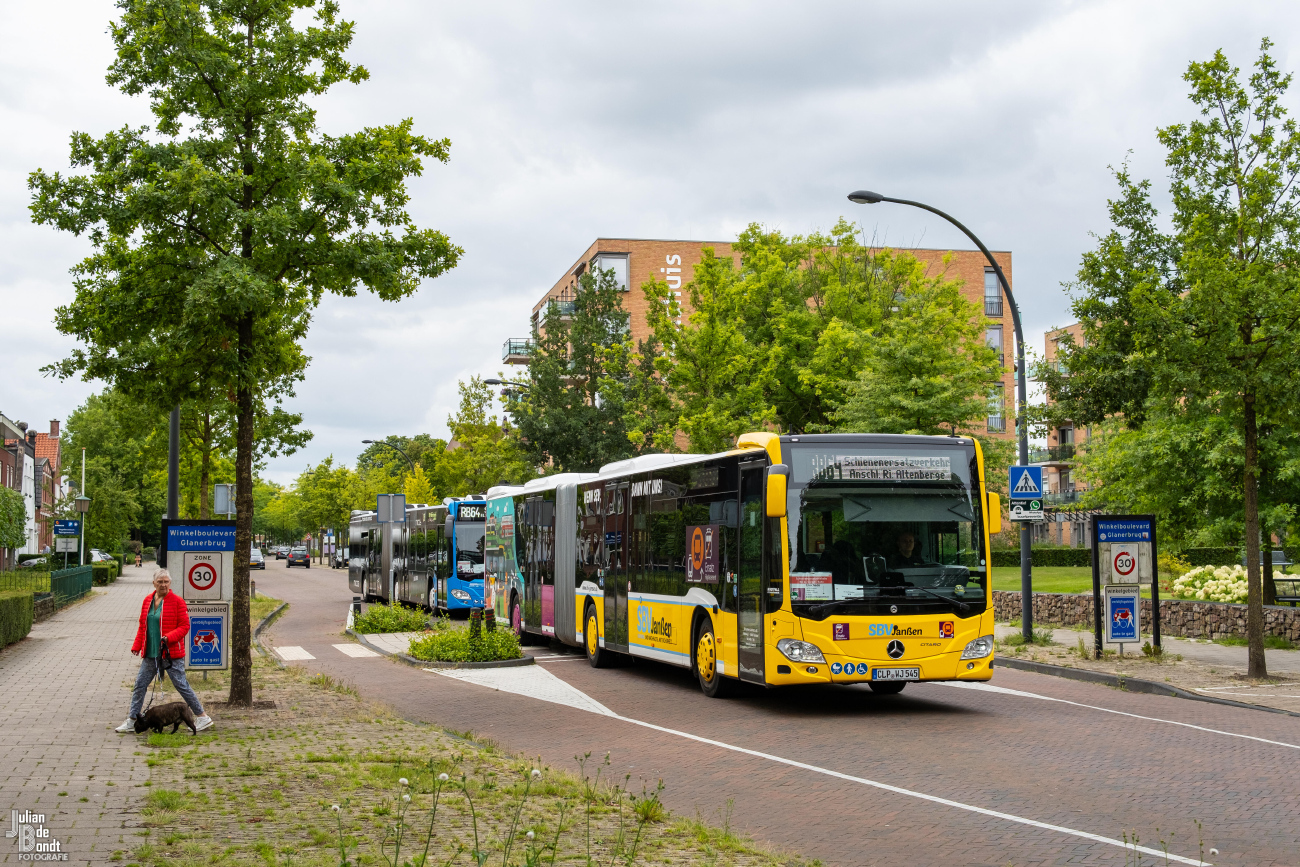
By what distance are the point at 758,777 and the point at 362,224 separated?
7595 millimetres

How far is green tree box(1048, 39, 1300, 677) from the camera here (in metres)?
15.6

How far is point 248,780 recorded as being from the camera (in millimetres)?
8539

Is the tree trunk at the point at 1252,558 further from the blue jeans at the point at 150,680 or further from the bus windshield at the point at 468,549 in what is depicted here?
the bus windshield at the point at 468,549

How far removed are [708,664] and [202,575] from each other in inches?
240

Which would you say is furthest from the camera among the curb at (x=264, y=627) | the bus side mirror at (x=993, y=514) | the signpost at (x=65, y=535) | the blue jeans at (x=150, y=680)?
the signpost at (x=65, y=535)

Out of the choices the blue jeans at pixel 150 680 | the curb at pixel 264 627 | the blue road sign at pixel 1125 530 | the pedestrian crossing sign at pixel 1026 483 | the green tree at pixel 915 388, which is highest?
the green tree at pixel 915 388

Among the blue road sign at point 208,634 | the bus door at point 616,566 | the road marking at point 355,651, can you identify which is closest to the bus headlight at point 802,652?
the bus door at point 616,566

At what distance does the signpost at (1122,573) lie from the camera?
1834 centimetres

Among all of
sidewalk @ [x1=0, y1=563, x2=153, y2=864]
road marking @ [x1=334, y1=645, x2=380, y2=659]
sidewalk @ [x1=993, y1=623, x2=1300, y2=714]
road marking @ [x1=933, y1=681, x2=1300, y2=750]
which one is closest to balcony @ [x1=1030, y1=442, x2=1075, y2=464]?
sidewalk @ [x1=993, y1=623, x2=1300, y2=714]

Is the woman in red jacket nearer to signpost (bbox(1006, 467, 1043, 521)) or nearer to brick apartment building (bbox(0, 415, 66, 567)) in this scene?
signpost (bbox(1006, 467, 1043, 521))

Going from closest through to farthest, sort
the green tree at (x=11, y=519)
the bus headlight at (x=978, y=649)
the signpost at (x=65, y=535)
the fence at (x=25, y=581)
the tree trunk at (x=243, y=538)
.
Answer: the tree trunk at (x=243, y=538), the bus headlight at (x=978, y=649), the fence at (x=25, y=581), the green tree at (x=11, y=519), the signpost at (x=65, y=535)

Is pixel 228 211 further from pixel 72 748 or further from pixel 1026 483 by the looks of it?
pixel 1026 483

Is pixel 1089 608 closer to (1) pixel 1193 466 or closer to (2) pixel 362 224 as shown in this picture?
(1) pixel 1193 466

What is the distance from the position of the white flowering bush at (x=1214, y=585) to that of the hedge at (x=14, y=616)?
71.2 feet
